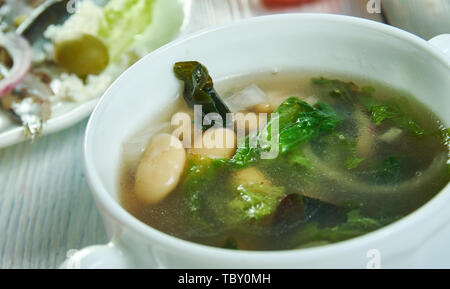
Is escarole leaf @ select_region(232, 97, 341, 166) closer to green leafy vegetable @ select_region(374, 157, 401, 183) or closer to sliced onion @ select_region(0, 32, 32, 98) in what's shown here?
green leafy vegetable @ select_region(374, 157, 401, 183)

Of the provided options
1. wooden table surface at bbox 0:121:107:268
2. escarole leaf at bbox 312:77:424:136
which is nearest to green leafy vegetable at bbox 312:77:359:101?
escarole leaf at bbox 312:77:424:136

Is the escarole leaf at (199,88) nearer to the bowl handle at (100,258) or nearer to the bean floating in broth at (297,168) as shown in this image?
the bean floating in broth at (297,168)

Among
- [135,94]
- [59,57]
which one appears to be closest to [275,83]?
[135,94]

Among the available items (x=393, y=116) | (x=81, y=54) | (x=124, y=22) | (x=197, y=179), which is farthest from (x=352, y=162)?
(x=124, y=22)

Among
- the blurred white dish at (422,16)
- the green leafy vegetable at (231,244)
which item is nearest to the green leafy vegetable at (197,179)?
the green leafy vegetable at (231,244)

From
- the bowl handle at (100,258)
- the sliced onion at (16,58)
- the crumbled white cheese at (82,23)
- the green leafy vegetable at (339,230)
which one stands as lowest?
the sliced onion at (16,58)

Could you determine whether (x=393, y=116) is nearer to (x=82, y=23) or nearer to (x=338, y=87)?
(x=338, y=87)
